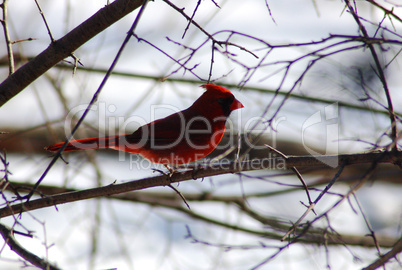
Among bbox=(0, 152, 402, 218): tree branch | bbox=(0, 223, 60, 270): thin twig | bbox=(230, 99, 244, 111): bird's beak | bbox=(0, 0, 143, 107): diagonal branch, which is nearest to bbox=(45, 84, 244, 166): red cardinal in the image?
bbox=(230, 99, 244, 111): bird's beak

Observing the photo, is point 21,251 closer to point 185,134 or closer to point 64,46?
point 64,46

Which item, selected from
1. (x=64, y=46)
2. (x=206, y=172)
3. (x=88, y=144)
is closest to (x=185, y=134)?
(x=88, y=144)

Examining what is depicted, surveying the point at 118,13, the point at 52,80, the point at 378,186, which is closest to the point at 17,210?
the point at 118,13

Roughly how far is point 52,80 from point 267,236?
2356 millimetres

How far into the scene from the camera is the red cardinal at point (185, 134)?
11.4ft

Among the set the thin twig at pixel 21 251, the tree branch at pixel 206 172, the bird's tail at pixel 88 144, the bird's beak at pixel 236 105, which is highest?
the bird's beak at pixel 236 105

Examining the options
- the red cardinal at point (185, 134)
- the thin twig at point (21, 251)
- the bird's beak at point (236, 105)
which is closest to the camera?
the thin twig at point (21, 251)

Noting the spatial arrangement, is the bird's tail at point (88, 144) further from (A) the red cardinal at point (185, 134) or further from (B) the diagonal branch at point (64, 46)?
(B) the diagonal branch at point (64, 46)

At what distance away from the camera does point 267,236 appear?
443 cm

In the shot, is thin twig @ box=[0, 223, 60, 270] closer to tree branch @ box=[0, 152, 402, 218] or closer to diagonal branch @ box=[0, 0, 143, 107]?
tree branch @ box=[0, 152, 402, 218]

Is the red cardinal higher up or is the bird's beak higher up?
the bird's beak

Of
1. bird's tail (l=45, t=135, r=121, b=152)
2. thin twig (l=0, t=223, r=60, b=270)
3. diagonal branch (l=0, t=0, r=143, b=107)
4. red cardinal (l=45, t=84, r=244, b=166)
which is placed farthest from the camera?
red cardinal (l=45, t=84, r=244, b=166)

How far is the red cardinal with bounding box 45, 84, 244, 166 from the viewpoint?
11.4 ft

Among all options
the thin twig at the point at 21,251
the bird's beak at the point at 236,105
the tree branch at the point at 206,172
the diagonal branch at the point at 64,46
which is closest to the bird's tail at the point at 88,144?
the tree branch at the point at 206,172
